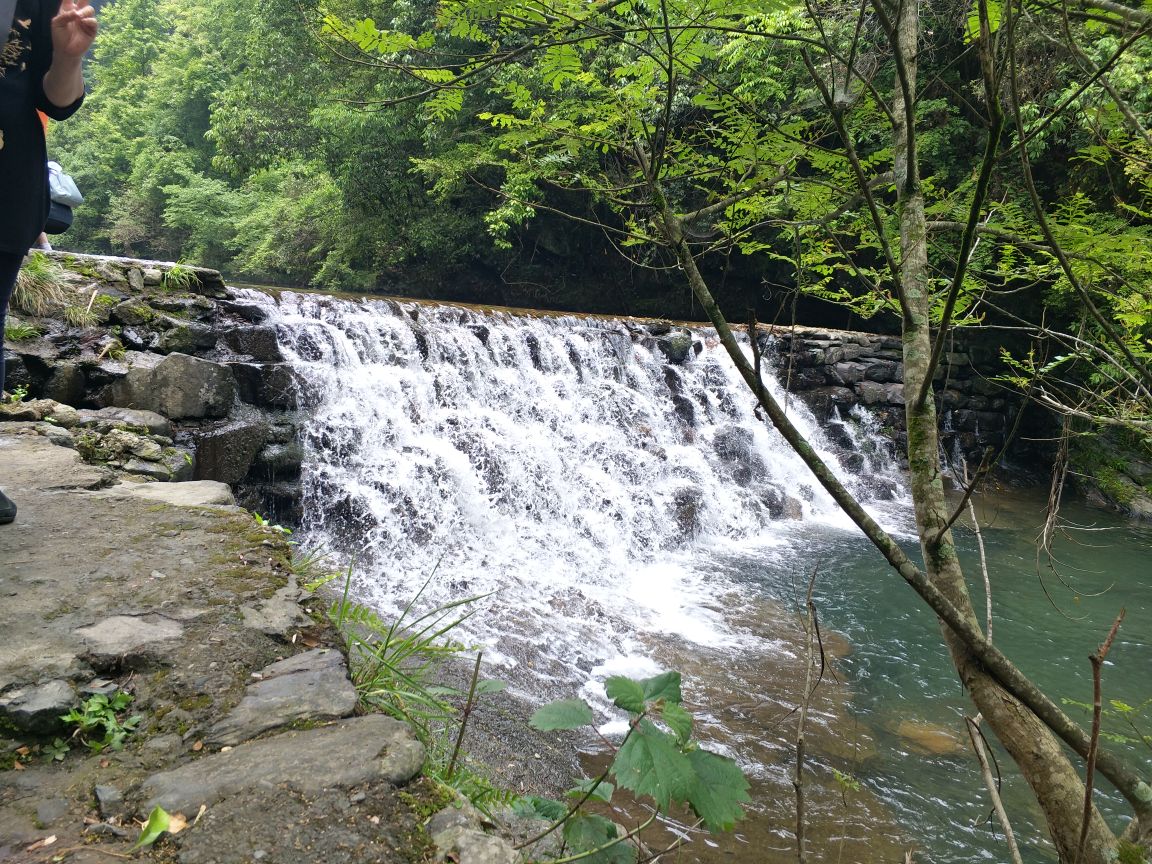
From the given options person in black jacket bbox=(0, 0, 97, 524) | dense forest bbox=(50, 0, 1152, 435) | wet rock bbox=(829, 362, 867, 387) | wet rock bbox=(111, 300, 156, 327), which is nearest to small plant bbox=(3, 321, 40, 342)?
wet rock bbox=(111, 300, 156, 327)

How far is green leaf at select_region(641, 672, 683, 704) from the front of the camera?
1.18 m

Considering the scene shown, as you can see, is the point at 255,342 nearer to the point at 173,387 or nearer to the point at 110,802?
the point at 173,387

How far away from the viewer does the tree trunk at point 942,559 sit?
1.46m

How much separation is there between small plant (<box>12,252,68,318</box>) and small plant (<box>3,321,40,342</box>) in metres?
0.21

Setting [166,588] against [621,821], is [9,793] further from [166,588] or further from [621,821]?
[621,821]

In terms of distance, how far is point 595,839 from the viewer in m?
1.33

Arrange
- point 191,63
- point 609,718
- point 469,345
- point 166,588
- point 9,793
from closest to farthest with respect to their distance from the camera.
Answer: point 9,793 → point 166,588 → point 609,718 → point 469,345 → point 191,63

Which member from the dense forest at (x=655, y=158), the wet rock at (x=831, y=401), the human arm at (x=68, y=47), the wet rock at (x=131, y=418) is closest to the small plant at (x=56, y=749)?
the dense forest at (x=655, y=158)

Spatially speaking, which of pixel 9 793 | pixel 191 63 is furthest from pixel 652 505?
pixel 191 63

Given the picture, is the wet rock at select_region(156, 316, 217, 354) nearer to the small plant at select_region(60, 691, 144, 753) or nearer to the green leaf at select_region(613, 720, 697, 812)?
the small plant at select_region(60, 691, 144, 753)

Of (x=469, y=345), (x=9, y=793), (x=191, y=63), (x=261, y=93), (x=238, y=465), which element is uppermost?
(x=191, y=63)

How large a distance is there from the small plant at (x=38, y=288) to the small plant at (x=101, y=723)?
17.3ft

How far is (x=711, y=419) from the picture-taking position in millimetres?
10289

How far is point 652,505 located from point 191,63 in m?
28.7
